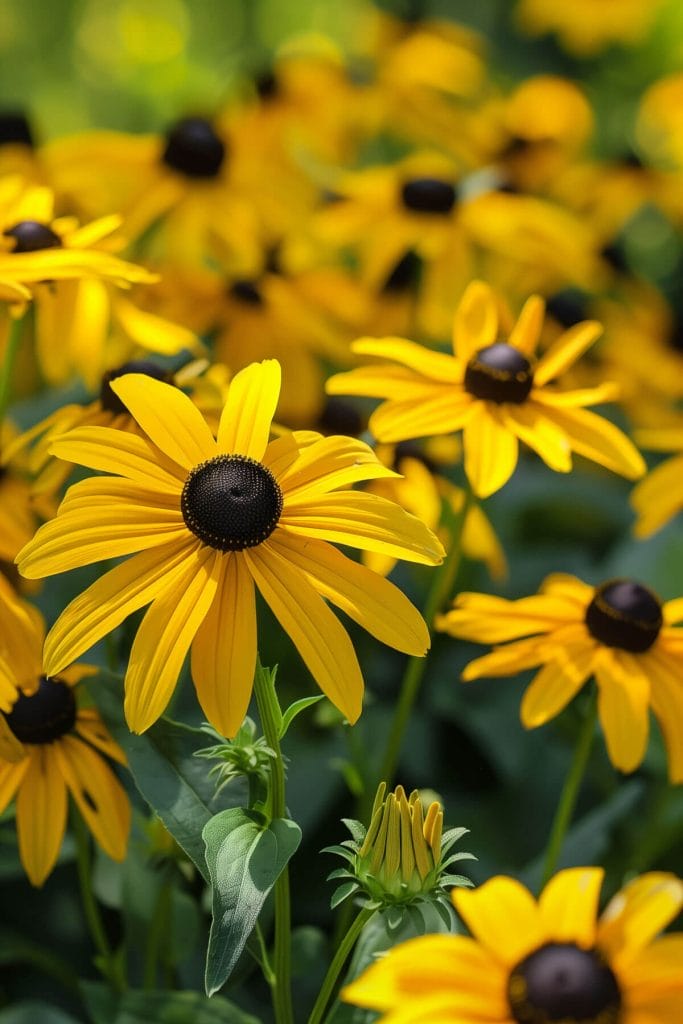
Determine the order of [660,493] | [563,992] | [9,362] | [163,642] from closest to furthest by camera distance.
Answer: [563,992] < [163,642] < [9,362] < [660,493]

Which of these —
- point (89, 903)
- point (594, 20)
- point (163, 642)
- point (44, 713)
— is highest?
point (594, 20)

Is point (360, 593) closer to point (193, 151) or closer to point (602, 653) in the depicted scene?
point (602, 653)

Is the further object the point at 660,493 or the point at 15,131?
the point at 15,131

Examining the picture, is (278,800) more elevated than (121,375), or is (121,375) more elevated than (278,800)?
(121,375)

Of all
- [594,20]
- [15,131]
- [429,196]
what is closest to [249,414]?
[429,196]

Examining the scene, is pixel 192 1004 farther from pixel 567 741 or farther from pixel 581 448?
pixel 567 741

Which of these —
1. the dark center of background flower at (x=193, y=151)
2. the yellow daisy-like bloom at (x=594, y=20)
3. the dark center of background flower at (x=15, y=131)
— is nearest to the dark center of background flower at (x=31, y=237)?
the dark center of background flower at (x=193, y=151)

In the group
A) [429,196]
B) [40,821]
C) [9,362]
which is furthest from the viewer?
[429,196]
